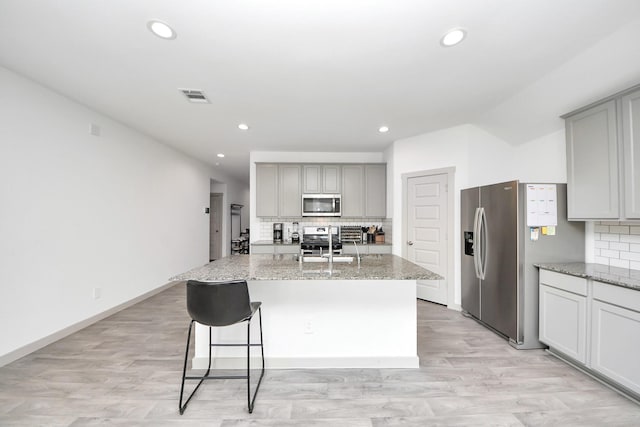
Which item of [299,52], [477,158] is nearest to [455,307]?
[477,158]

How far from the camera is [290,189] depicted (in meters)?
4.90

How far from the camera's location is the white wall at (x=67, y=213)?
7.93 feet

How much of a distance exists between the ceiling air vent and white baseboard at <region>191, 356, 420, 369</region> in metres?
2.59

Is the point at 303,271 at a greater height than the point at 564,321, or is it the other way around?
the point at 303,271

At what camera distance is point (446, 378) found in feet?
7.23

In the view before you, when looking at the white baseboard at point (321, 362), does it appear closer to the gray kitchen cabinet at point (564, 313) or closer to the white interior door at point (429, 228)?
the gray kitchen cabinet at point (564, 313)

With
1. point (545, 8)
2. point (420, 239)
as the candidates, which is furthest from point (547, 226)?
point (545, 8)

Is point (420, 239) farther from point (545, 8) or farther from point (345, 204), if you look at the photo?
point (545, 8)

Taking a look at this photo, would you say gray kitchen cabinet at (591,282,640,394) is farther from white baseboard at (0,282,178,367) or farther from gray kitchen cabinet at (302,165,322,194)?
white baseboard at (0,282,178,367)

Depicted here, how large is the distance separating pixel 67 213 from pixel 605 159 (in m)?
5.33

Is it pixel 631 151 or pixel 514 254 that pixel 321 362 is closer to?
pixel 514 254

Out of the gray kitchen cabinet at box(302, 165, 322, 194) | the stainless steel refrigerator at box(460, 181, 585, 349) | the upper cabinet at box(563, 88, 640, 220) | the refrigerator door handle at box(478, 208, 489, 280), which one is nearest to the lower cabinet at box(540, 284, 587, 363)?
the stainless steel refrigerator at box(460, 181, 585, 349)

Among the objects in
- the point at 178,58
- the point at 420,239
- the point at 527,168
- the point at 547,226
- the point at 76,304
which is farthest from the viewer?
the point at 420,239

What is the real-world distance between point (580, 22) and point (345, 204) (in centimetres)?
357
